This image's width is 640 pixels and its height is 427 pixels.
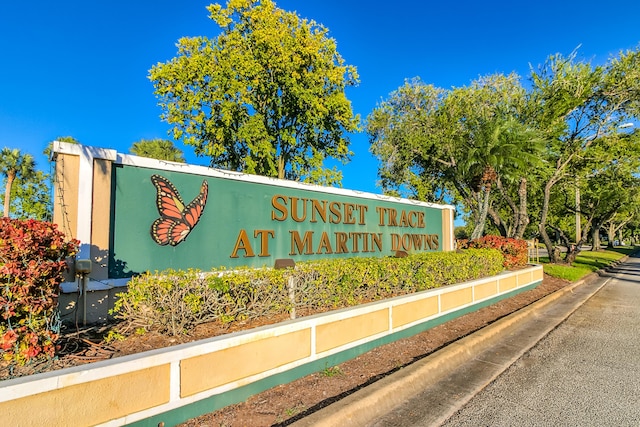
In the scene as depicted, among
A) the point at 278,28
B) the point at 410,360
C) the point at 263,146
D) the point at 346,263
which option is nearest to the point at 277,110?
the point at 263,146

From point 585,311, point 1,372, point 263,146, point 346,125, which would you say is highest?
point 346,125

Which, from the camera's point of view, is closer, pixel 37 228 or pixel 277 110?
pixel 37 228

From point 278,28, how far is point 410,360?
15073 millimetres

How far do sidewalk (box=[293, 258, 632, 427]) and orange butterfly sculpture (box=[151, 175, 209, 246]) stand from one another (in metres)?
3.37

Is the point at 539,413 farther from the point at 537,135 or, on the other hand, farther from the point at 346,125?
the point at 346,125

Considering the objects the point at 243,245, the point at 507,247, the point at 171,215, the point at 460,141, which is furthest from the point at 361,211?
the point at 460,141

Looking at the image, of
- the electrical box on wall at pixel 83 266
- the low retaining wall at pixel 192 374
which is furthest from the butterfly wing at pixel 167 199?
the low retaining wall at pixel 192 374

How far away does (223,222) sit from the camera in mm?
6156

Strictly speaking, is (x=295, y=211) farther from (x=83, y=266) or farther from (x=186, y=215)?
(x=83, y=266)

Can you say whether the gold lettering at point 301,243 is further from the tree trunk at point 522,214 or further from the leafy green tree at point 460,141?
the tree trunk at point 522,214

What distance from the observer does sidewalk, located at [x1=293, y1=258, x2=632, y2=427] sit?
3.56m

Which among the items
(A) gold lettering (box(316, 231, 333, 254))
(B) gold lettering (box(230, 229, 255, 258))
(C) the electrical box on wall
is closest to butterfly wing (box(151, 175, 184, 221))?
(B) gold lettering (box(230, 229, 255, 258))

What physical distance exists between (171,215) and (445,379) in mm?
4406

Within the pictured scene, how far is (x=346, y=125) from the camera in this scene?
60.0 feet
